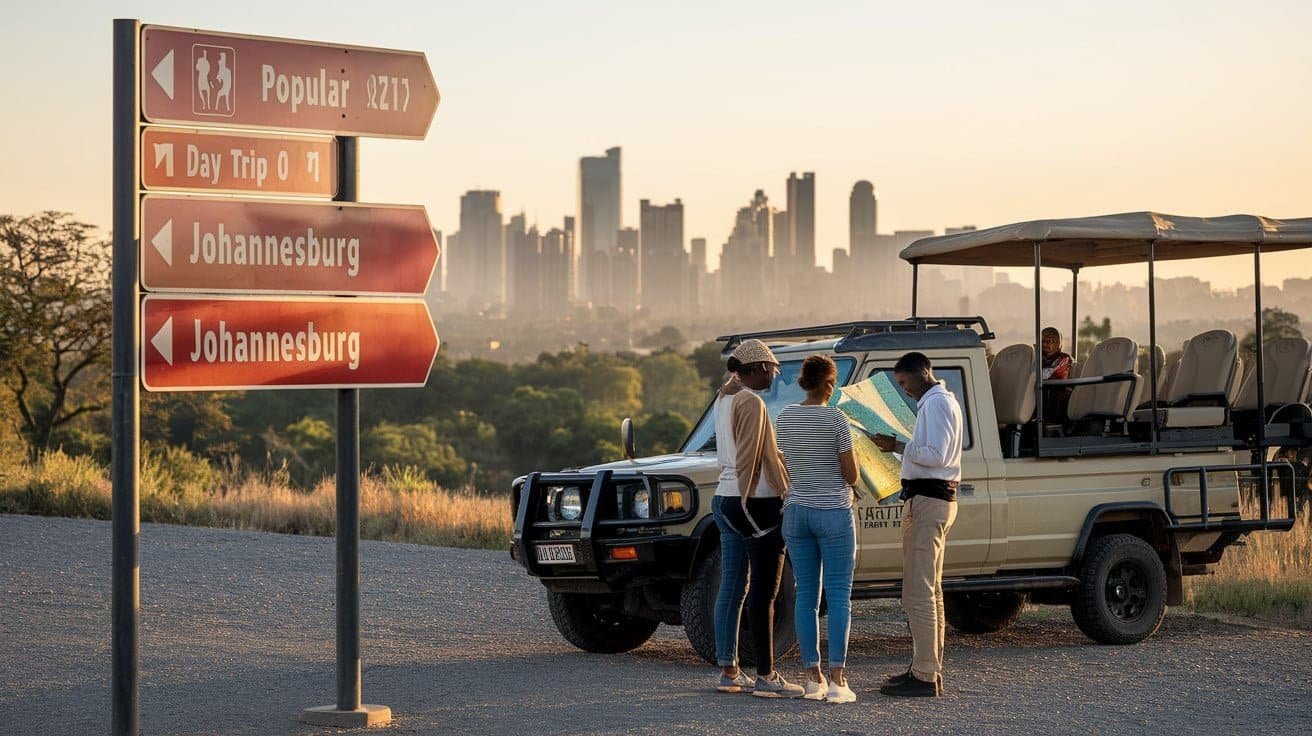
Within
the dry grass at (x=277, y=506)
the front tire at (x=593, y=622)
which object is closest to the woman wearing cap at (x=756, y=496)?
the front tire at (x=593, y=622)

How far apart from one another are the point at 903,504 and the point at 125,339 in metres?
5.78

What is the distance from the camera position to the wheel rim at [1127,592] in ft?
40.8

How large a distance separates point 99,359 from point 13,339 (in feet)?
7.80

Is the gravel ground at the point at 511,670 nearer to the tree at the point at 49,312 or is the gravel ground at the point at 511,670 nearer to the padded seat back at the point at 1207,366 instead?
the padded seat back at the point at 1207,366

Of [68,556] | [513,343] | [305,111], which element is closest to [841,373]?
[305,111]

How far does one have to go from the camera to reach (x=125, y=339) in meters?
7.45

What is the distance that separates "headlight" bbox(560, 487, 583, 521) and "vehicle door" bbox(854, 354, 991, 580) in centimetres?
187

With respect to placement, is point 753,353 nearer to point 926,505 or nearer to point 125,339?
point 926,505

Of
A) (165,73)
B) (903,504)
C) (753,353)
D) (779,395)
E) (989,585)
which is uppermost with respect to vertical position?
(165,73)

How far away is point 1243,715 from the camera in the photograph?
9.50 m

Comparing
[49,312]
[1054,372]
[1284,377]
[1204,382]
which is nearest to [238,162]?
[1054,372]

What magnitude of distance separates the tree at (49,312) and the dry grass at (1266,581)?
3002 cm

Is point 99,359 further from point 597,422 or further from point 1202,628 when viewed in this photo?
point 597,422

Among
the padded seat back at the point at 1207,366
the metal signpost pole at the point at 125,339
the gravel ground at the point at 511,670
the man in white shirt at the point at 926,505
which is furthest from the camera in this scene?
the padded seat back at the point at 1207,366
